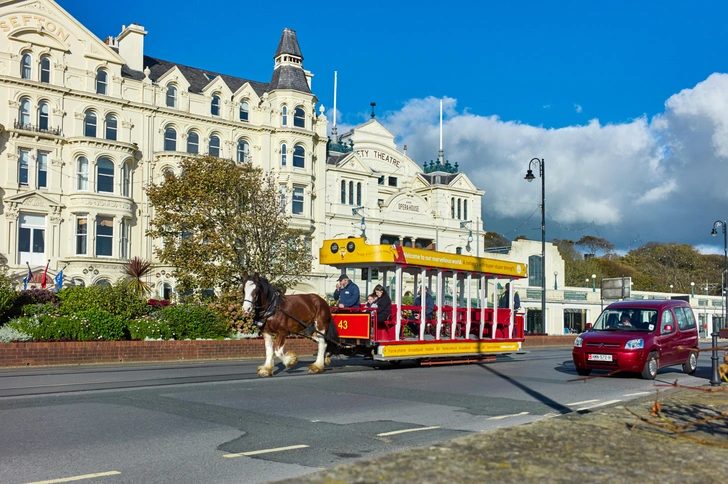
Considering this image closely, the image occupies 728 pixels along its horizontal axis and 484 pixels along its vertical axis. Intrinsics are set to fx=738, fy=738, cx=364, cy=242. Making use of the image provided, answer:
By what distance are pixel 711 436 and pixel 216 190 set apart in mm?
26164

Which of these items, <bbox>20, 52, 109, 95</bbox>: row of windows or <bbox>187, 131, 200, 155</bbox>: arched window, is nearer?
<bbox>20, 52, 109, 95</bbox>: row of windows

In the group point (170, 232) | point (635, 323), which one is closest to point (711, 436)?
point (635, 323)

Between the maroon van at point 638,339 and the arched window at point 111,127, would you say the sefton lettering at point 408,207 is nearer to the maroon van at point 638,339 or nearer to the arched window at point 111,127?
the arched window at point 111,127

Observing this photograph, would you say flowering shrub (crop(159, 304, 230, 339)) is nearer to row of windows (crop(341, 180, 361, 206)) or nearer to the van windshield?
the van windshield

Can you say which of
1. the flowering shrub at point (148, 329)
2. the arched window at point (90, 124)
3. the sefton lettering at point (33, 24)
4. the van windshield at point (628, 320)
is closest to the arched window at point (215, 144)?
the arched window at point (90, 124)

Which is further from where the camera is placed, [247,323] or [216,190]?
[216,190]

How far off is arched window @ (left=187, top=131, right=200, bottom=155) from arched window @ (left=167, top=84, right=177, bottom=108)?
84.9 inches

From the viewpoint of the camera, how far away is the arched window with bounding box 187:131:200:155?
49.3 m

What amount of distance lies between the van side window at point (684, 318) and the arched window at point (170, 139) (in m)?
36.8

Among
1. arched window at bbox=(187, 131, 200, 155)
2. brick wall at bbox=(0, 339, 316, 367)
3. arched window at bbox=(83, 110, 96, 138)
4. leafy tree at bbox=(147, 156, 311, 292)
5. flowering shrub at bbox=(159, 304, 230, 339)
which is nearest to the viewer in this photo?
brick wall at bbox=(0, 339, 316, 367)

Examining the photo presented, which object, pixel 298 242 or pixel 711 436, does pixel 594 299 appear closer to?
pixel 298 242

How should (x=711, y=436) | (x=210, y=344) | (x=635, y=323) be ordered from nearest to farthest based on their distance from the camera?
(x=711, y=436)
(x=635, y=323)
(x=210, y=344)

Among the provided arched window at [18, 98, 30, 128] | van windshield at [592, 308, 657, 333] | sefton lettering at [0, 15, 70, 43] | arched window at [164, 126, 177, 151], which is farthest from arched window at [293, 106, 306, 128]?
van windshield at [592, 308, 657, 333]

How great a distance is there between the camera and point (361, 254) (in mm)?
18875
